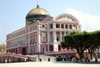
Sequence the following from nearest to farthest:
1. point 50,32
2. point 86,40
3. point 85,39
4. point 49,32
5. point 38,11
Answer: point 86,40
point 85,39
point 49,32
point 50,32
point 38,11

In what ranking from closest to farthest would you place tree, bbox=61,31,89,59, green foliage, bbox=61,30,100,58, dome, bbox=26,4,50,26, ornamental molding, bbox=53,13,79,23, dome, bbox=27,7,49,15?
1. green foliage, bbox=61,30,100,58
2. tree, bbox=61,31,89,59
3. ornamental molding, bbox=53,13,79,23
4. dome, bbox=26,4,50,26
5. dome, bbox=27,7,49,15

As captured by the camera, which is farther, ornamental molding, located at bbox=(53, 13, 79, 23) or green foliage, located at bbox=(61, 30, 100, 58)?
ornamental molding, located at bbox=(53, 13, 79, 23)

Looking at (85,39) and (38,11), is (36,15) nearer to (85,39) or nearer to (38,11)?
(38,11)

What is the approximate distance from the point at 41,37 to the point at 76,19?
46.4 ft

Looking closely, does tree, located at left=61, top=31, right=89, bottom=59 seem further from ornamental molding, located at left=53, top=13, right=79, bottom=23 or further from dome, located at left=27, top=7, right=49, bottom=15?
dome, located at left=27, top=7, right=49, bottom=15

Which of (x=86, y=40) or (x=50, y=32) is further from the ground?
(x=50, y=32)

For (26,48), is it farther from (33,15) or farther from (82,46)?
A: (82,46)

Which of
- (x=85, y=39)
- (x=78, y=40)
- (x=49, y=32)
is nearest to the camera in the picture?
(x=85, y=39)

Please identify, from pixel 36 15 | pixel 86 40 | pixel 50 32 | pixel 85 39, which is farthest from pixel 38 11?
pixel 86 40

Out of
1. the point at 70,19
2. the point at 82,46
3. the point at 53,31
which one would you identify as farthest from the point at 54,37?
the point at 82,46

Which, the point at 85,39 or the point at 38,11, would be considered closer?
the point at 85,39

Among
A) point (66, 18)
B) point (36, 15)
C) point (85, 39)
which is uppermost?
point (36, 15)

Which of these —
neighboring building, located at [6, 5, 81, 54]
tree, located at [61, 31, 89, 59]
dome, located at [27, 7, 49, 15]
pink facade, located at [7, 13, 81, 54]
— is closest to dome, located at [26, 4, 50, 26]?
dome, located at [27, 7, 49, 15]

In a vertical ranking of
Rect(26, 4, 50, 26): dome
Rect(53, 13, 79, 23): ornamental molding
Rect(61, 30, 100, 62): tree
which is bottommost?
Rect(61, 30, 100, 62): tree
